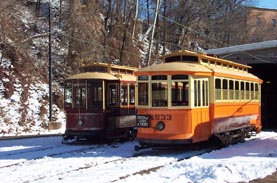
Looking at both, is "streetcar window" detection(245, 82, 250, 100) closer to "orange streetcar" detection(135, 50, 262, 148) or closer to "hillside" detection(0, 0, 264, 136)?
"orange streetcar" detection(135, 50, 262, 148)

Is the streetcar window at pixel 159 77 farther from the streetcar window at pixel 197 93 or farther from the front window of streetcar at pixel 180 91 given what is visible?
the streetcar window at pixel 197 93

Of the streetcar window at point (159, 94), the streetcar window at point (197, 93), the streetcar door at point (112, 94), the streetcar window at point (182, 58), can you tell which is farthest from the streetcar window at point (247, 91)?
the streetcar window at point (159, 94)

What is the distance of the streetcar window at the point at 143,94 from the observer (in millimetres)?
16167

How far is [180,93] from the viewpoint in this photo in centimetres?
1581

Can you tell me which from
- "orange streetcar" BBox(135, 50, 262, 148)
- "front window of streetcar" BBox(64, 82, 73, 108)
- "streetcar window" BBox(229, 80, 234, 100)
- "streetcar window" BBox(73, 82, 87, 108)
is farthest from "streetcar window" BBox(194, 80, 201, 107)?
"front window of streetcar" BBox(64, 82, 73, 108)

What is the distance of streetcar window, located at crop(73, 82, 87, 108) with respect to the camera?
64.4 ft

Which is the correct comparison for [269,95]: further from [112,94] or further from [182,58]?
[182,58]

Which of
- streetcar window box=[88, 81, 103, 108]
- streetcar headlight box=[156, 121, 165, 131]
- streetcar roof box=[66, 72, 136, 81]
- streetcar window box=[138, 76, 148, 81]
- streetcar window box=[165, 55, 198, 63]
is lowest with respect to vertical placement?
streetcar headlight box=[156, 121, 165, 131]

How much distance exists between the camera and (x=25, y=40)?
34.3 metres

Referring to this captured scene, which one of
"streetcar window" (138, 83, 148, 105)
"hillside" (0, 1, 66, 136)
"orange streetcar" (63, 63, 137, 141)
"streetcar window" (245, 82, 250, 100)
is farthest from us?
"hillside" (0, 1, 66, 136)

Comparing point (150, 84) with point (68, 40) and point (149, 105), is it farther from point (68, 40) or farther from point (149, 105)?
point (68, 40)

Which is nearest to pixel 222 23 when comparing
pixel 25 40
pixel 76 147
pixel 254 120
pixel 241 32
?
pixel 241 32

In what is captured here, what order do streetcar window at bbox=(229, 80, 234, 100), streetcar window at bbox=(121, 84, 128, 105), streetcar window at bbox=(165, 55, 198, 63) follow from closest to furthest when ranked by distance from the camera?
streetcar window at bbox=(165, 55, 198, 63), streetcar window at bbox=(229, 80, 234, 100), streetcar window at bbox=(121, 84, 128, 105)

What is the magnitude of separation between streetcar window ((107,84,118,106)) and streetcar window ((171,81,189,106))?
187 inches
